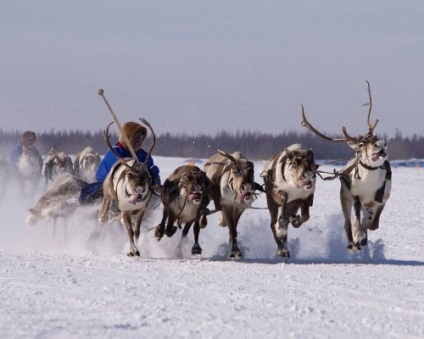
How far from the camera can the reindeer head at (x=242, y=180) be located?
10.5m

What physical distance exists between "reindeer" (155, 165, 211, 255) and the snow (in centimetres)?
39

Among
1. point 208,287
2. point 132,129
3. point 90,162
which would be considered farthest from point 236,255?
point 90,162

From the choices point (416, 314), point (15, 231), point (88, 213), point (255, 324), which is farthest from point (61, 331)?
point (15, 231)

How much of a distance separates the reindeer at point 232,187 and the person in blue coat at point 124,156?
2.23 feet

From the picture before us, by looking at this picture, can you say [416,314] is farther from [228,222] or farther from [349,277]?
[228,222]

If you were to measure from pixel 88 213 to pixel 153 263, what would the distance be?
8.94 ft

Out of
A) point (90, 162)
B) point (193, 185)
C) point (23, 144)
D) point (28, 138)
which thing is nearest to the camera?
point (193, 185)

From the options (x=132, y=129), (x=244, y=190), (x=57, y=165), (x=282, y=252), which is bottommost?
(x=282, y=252)

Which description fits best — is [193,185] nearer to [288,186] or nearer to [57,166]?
[288,186]

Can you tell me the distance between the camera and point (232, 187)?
423 inches

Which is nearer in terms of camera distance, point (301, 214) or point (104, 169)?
point (301, 214)

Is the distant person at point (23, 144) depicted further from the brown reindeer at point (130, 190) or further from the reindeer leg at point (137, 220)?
the reindeer leg at point (137, 220)

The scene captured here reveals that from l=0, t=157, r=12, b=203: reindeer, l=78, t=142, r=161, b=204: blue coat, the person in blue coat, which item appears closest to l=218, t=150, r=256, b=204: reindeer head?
the person in blue coat

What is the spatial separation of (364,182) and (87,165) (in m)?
9.50
